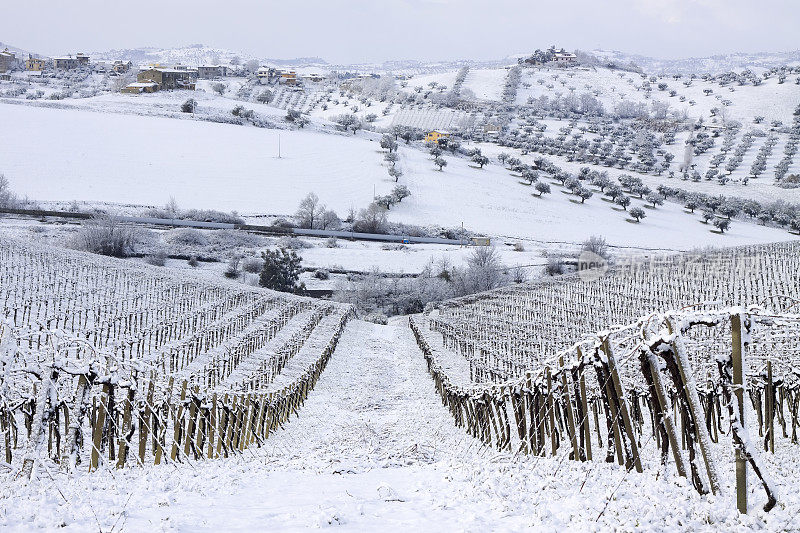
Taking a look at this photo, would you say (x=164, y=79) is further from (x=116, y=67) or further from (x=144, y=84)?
(x=116, y=67)

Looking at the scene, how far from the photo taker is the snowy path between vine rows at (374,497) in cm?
697

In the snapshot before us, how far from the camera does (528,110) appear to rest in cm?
15412

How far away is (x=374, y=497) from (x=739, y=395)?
4.48 meters

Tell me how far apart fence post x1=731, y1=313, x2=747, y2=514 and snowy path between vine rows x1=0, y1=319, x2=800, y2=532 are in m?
0.19

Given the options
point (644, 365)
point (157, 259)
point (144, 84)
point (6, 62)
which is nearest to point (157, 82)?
point (144, 84)

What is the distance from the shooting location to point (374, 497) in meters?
9.00

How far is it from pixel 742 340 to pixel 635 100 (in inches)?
7014

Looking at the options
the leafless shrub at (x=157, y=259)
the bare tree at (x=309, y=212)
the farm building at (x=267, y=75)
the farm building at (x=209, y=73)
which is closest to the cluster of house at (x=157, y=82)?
the farm building at (x=267, y=75)

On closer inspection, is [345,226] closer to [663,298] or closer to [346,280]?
[346,280]

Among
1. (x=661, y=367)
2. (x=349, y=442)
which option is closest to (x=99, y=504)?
(x=661, y=367)

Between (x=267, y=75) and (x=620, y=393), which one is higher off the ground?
(x=267, y=75)

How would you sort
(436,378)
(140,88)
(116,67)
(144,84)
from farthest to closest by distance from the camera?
(116,67) → (144,84) → (140,88) → (436,378)

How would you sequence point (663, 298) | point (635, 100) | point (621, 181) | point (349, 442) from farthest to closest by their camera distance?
1. point (635, 100)
2. point (621, 181)
3. point (663, 298)
4. point (349, 442)

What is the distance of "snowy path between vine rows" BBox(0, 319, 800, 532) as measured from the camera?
6973 mm
